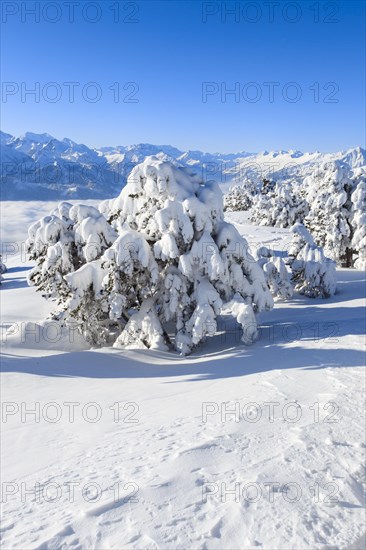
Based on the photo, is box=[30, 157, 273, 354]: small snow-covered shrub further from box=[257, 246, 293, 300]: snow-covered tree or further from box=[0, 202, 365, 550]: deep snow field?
box=[257, 246, 293, 300]: snow-covered tree

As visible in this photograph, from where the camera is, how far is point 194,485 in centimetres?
426

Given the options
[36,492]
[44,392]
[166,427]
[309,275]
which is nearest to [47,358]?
[44,392]

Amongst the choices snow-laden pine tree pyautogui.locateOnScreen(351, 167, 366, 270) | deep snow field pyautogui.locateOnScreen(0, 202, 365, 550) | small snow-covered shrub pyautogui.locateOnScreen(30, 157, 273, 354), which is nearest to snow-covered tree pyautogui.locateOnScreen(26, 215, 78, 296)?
small snow-covered shrub pyautogui.locateOnScreen(30, 157, 273, 354)

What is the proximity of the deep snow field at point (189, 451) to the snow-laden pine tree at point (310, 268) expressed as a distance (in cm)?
986

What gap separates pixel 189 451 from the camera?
5.09m

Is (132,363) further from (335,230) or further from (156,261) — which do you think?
(335,230)

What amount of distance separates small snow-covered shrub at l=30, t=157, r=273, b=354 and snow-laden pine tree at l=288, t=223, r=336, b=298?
841 cm

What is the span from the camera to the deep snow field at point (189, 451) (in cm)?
365

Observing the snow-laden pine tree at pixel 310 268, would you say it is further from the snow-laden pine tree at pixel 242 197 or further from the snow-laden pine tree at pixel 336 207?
the snow-laden pine tree at pixel 242 197

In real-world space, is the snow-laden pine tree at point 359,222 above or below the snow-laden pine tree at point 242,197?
below

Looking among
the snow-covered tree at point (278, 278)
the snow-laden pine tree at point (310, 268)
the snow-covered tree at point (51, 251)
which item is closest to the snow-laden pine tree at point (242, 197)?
the snow-laden pine tree at point (310, 268)

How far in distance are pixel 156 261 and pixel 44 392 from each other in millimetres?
6110

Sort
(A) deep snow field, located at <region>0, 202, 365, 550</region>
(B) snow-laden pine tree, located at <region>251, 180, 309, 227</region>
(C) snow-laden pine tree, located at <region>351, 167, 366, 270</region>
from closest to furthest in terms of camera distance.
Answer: (A) deep snow field, located at <region>0, 202, 365, 550</region> → (C) snow-laden pine tree, located at <region>351, 167, 366, 270</region> → (B) snow-laden pine tree, located at <region>251, 180, 309, 227</region>

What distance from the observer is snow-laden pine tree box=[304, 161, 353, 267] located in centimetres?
3039
